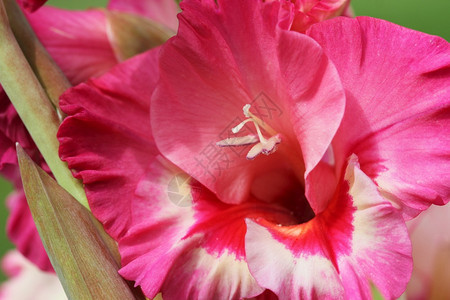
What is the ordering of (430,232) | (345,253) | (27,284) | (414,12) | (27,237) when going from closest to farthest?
1. (345,253)
2. (430,232)
3. (27,237)
4. (27,284)
5. (414,12)

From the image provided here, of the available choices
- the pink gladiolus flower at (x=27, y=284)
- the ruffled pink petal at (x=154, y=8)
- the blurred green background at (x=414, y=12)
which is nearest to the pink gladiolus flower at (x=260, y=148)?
the ruffled pink petal at (x=154, y=8)

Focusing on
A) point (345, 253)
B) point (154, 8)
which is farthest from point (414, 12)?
point (345, 253)

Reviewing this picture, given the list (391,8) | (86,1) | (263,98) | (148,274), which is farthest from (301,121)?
(86,1)

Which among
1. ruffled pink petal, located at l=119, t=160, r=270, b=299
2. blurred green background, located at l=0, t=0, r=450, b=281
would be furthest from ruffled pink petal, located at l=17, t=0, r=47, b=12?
blurred green background, located at l=0, t=0, r=450, b=281

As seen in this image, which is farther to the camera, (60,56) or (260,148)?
(60,56)

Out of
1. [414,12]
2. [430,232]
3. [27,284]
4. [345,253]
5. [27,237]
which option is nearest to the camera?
[345,253]

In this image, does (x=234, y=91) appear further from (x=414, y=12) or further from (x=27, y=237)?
(x=414, y=12)
